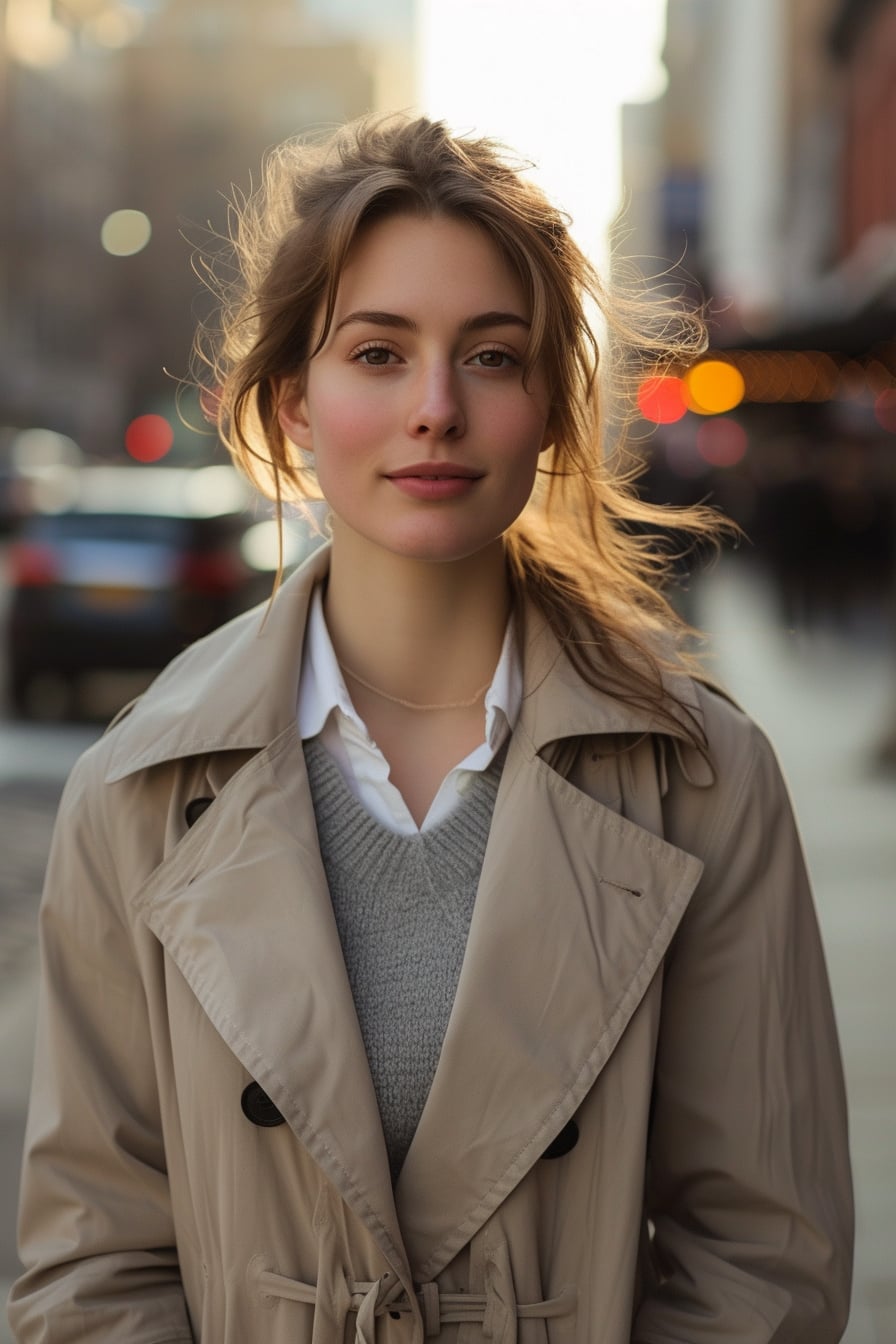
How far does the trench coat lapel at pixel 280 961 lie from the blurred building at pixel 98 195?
5333cm

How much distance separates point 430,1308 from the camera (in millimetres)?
2141

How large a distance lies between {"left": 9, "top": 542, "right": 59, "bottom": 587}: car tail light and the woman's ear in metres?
10.8

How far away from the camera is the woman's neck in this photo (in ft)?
7.89

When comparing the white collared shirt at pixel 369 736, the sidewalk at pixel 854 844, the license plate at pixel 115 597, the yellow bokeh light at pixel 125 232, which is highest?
the yellow bokeh light at pixel 125 232

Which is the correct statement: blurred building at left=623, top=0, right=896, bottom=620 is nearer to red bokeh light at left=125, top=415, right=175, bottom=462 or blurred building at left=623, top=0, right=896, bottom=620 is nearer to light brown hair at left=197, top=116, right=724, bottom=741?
light brown hair at left=197, top=116, right=724, bottom=741

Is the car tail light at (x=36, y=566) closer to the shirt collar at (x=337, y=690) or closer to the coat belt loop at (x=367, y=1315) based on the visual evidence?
the shirt collar at (x=337, y=690)

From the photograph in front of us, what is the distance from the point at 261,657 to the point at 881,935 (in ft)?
17.7

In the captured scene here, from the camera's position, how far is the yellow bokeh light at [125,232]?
6353 centimetres

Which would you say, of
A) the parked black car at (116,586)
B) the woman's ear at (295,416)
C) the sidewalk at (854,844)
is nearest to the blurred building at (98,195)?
the sidewalk at (854,844)

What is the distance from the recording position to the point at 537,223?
2240mm

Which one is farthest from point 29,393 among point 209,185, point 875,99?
point 875,99

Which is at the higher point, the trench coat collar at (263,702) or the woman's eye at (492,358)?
the woman's eye at (492,358)

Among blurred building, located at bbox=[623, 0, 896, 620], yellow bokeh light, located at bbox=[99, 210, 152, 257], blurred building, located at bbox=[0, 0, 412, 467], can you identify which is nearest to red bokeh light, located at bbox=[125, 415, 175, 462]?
blurred building, located at bbox=[0, 0, 412, 467]

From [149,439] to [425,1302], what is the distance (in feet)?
145
